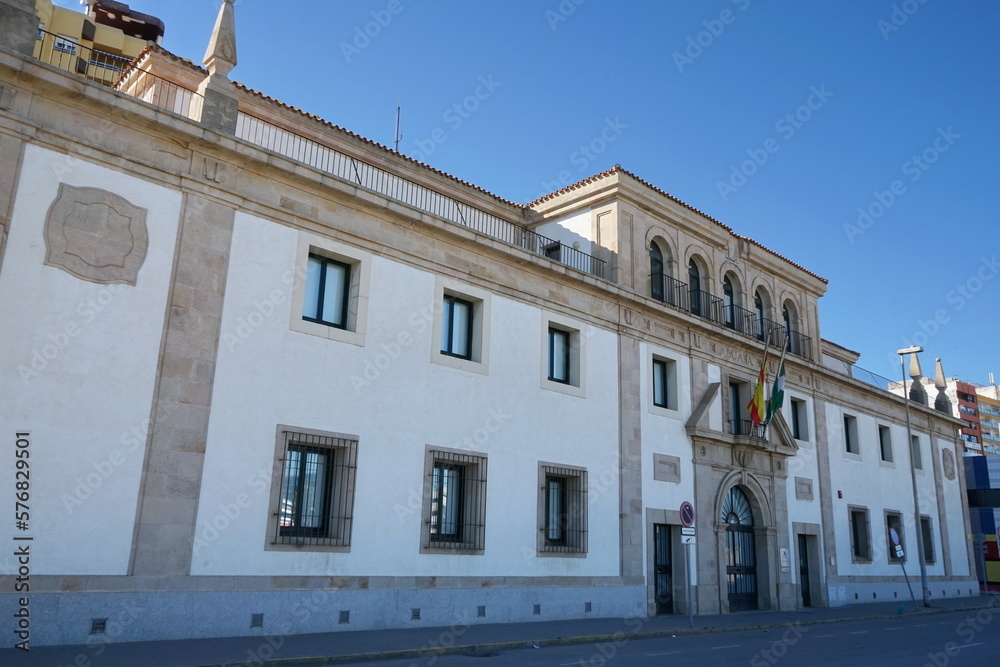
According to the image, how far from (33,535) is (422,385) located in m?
6.97

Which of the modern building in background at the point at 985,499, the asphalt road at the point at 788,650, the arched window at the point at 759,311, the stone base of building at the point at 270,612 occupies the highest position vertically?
the arched window at the point at 759,311

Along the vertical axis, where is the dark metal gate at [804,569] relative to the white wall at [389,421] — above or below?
below

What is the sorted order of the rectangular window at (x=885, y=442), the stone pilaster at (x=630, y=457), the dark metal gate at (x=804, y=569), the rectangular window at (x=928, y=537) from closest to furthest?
1. the stone pilaster at (x=630, y=457)
2. the dark metal gate at (x=804, y=569)
3. the rectangular window at (x=885, y=442)
4. the rectangular window at (x=928, y=537)

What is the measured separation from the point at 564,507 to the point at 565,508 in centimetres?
3

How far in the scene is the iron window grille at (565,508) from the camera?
58.6ft

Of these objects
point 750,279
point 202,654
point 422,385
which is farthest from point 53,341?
point 750,279

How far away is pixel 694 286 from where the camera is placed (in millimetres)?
24125

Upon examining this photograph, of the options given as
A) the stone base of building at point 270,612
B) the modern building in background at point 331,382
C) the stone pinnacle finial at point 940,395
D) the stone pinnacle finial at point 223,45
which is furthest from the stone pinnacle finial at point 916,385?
the stone pinnacle finial at point 223,45

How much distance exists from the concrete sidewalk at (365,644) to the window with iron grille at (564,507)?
1.69 metres

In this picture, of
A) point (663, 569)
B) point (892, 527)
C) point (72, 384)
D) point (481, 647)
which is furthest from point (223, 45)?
point (892, 527)

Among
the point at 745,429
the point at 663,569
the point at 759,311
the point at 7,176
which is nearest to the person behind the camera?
the point at 7,176

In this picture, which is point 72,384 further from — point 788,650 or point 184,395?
point 788,650

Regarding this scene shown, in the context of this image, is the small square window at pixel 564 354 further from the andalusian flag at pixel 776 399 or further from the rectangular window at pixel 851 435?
the rectangular window at pixel 851 435

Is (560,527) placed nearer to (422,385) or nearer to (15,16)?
(422,385)
